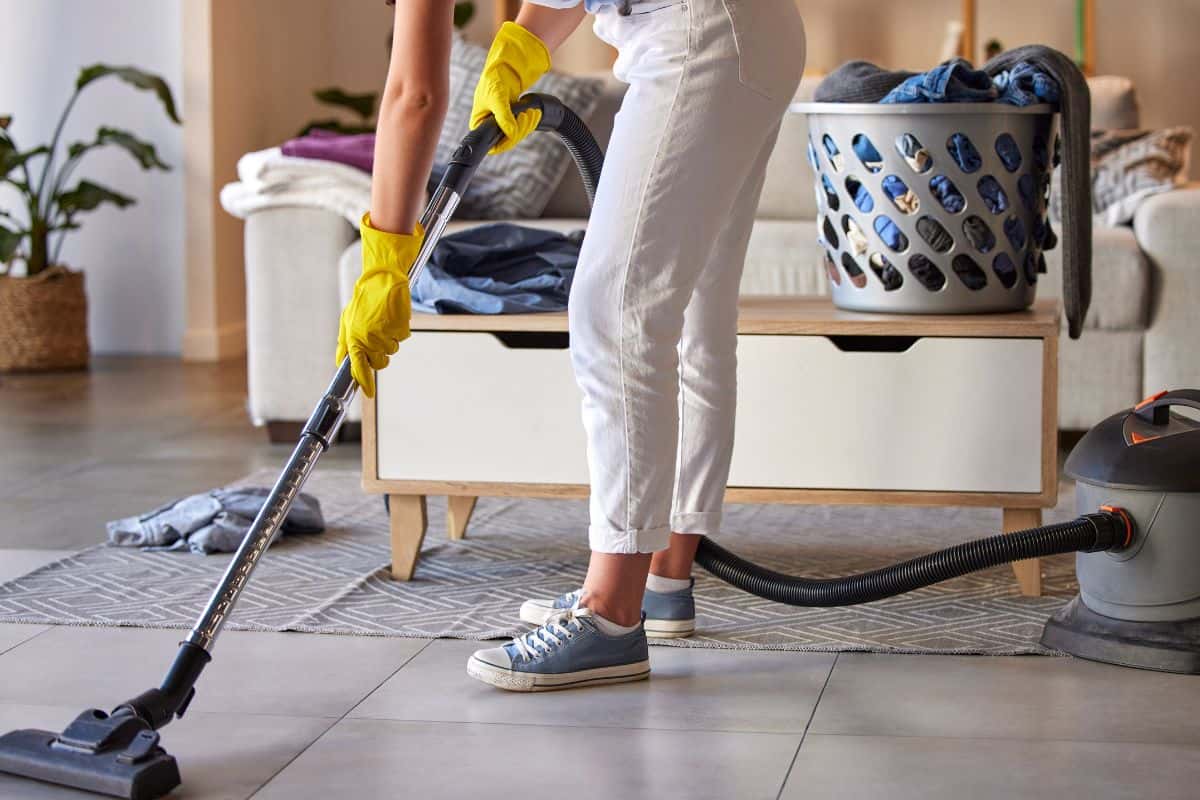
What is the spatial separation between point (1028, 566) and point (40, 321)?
3.35m

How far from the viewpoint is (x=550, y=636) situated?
1688mm

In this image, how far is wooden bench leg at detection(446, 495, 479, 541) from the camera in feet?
8.13

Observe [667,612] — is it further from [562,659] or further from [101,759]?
[101,759]

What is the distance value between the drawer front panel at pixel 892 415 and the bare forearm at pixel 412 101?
79 centimetres

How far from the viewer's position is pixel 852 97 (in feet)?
7.31

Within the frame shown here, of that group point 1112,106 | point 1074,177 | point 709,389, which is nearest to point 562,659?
point 709,389

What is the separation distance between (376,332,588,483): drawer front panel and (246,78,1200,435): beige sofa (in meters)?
1.12

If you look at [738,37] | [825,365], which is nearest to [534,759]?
[738,37]

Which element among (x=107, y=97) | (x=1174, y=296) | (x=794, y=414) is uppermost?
(x=107, y=97)

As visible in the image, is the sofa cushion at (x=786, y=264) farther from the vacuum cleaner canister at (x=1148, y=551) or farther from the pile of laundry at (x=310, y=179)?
the vacuum cleaner canister at (x=1148, y=551)

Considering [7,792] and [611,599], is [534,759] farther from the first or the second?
[7,792]

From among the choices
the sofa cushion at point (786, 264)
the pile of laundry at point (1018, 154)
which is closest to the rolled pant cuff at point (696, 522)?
the pile of laundry at point (1018, 154)

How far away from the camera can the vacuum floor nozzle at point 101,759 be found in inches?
53.0

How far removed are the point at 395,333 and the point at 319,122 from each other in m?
3.69
